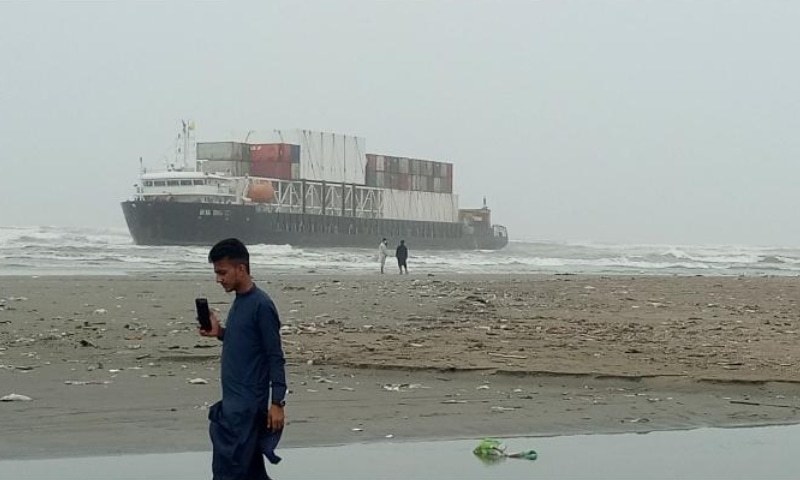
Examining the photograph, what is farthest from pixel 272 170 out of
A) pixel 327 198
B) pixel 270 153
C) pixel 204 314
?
pixel 204 314

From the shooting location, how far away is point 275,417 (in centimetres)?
520

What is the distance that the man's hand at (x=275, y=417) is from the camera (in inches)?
204

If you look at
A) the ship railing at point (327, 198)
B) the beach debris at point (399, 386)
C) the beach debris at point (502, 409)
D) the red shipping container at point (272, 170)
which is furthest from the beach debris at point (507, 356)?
the red shipping container at point (272, 170)

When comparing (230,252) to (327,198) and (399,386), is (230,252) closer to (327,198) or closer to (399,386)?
(399,386)

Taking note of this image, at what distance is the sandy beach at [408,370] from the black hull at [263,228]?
1572 inches

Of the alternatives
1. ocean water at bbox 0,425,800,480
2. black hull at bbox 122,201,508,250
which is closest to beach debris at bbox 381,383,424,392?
ocean water at bbox 0,425,800,480

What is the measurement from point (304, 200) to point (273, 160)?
3.01m

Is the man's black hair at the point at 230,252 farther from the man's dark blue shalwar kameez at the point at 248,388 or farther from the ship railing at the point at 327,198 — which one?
the ship railing at the point at 327,198

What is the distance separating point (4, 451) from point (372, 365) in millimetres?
4452

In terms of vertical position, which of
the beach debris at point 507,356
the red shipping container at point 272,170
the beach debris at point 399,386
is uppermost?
the red shipping container at point 272,170

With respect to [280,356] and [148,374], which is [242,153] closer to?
[148,374]

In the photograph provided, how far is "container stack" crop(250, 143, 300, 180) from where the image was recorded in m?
70.7

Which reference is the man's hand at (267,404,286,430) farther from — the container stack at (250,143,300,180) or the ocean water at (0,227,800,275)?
the container stack at (250,143,300,180)

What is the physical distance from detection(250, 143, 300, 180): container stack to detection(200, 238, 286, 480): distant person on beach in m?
65.3
